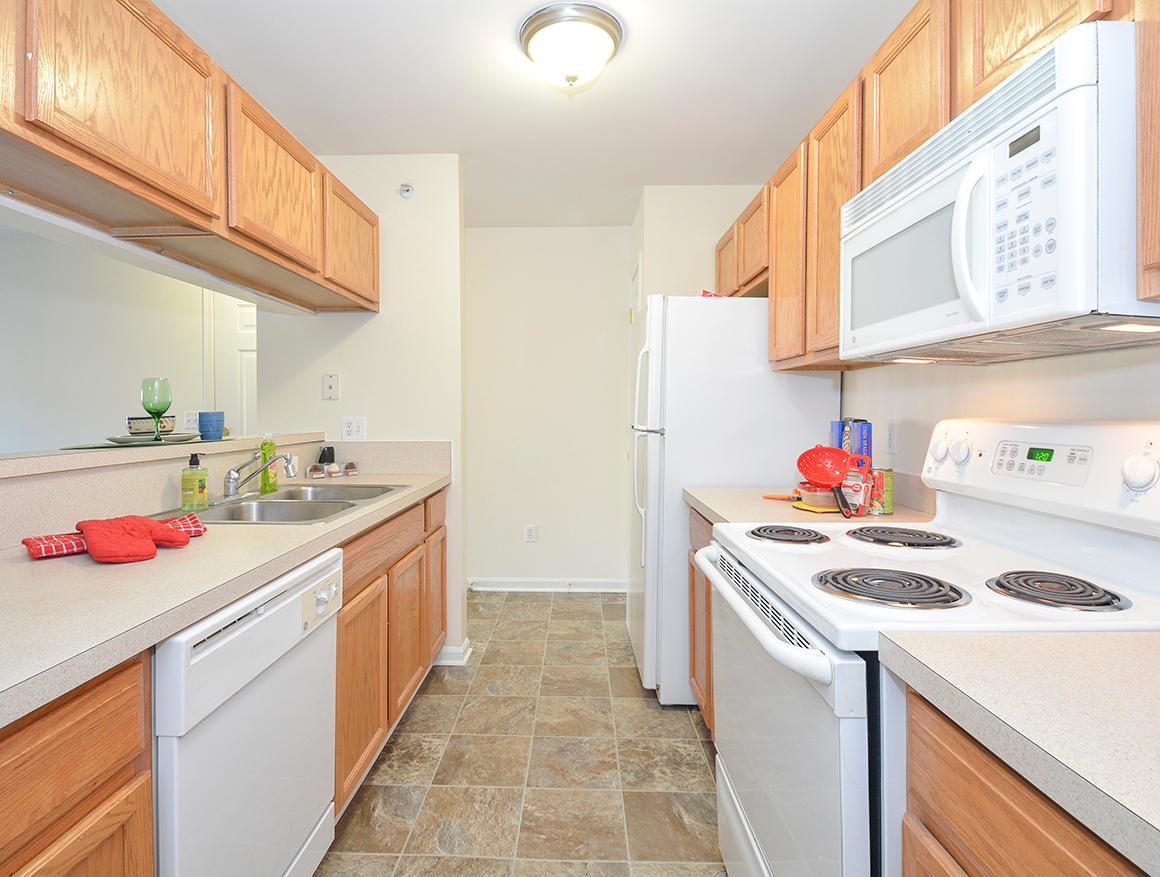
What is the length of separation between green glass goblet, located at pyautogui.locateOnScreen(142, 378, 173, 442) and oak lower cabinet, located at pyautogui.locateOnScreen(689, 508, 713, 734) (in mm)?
1698

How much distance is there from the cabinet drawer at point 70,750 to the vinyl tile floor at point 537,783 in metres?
0.96

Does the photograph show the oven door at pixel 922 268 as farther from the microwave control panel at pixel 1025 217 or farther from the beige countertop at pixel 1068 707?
the beige countertop at pixel 1068 707

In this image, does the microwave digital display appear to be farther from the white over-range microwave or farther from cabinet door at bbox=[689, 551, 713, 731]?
Result: cabinet door at bbox=[689, 551, 713, 731]

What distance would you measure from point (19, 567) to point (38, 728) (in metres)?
0.57

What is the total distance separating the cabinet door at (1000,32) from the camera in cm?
93

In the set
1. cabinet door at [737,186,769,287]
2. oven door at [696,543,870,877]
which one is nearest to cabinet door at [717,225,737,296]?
cabinet door at [737,186,769,287]

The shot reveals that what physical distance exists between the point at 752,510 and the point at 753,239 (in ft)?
4.26

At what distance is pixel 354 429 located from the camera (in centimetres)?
280

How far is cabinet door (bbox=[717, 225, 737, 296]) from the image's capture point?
2789 millimetres

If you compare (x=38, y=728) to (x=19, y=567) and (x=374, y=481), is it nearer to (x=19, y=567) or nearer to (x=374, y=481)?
(x=19, y=567)

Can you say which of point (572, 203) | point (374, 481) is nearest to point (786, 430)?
point (374, 481)

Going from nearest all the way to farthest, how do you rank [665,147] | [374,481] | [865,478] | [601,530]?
[865,478]
[374,481]
[665,147]
[601,530]

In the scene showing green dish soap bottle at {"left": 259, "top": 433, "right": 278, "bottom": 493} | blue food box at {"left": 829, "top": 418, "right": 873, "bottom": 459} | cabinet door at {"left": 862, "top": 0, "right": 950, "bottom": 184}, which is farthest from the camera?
green dish soap bottle at {"left": 259, "top": 433, "right": 278, "bottom": 493}

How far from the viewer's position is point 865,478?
1.75m
